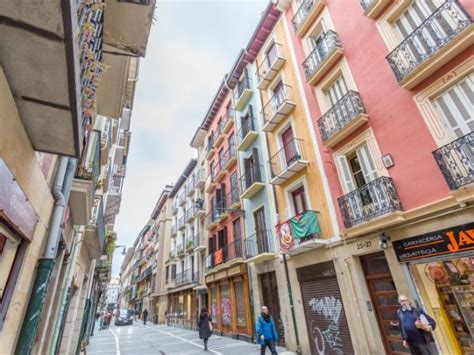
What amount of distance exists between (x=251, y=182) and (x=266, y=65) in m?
7.29

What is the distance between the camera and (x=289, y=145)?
517 inches

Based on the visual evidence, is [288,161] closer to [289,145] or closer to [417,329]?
[289,145]

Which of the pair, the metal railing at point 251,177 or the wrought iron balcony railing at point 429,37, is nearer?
the wrought iron balcony railing at point 429,37

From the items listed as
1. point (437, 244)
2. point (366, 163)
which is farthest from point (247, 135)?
point (437, 244)

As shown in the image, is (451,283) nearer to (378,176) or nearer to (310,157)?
(378,176)

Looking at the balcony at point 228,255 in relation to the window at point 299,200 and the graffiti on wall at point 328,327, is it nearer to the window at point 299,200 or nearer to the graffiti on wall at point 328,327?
the window at point 299,200

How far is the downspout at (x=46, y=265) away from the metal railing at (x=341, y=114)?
8.59 m

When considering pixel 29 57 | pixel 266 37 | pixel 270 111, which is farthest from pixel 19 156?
pixel 266 37

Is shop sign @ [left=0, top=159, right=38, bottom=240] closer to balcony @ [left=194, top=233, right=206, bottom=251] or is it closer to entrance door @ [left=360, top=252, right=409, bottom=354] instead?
entrance door @ [left=360, top=252, right=409, bottom=354]

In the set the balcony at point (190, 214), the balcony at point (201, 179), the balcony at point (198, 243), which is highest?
the balcony at point (201, 179)

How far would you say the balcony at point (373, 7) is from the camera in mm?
8867

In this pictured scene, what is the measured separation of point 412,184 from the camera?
292 inches

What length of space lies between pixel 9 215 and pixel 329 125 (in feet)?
33.1

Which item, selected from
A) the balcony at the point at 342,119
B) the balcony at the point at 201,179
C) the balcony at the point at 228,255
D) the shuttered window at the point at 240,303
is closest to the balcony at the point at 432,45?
the balcony at the point at 342,119
